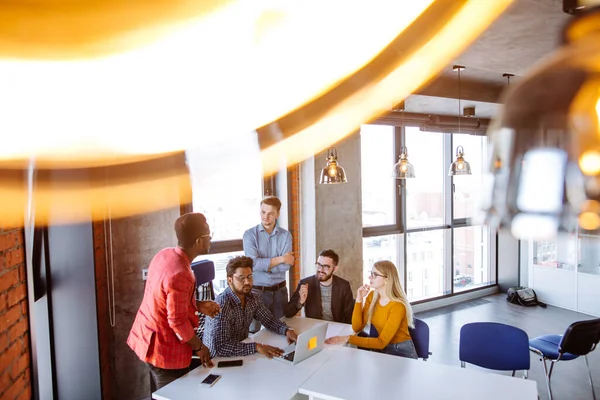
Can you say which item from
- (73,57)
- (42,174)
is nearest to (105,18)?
(73,57)

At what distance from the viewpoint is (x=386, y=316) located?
3.07 meters

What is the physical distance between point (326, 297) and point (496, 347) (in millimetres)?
1464

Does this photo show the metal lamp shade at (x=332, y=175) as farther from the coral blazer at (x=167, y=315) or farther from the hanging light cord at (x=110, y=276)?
the hanging light cord at (x=110, y=276)

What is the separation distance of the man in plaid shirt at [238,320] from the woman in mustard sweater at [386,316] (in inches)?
20.3

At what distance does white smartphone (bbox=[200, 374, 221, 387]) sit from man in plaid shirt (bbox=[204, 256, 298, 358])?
29 cm

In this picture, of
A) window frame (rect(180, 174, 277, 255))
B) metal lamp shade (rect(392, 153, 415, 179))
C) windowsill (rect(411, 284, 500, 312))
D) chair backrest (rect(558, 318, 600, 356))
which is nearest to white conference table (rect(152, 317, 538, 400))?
chair backrest (rect(558, 318, 600, 356))

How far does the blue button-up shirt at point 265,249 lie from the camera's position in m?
3.99

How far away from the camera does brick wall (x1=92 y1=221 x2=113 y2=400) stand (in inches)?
128

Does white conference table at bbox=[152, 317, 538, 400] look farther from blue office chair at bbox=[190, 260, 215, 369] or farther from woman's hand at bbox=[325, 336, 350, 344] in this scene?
blue office chair at bbox=[190, 260, 215, 369]

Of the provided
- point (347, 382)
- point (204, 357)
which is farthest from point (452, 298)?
point (204, 357)

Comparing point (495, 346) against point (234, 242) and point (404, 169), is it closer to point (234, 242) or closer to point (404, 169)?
point (404, 169)

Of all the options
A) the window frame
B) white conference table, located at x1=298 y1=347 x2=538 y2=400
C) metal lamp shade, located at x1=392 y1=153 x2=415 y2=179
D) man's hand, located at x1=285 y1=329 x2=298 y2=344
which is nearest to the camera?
white conference table, located at x1=298 y1=347 x2=538 y2=400

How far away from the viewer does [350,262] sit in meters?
5.44

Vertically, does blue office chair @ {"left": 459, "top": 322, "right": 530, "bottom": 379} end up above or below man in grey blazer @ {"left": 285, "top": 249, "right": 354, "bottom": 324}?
below
